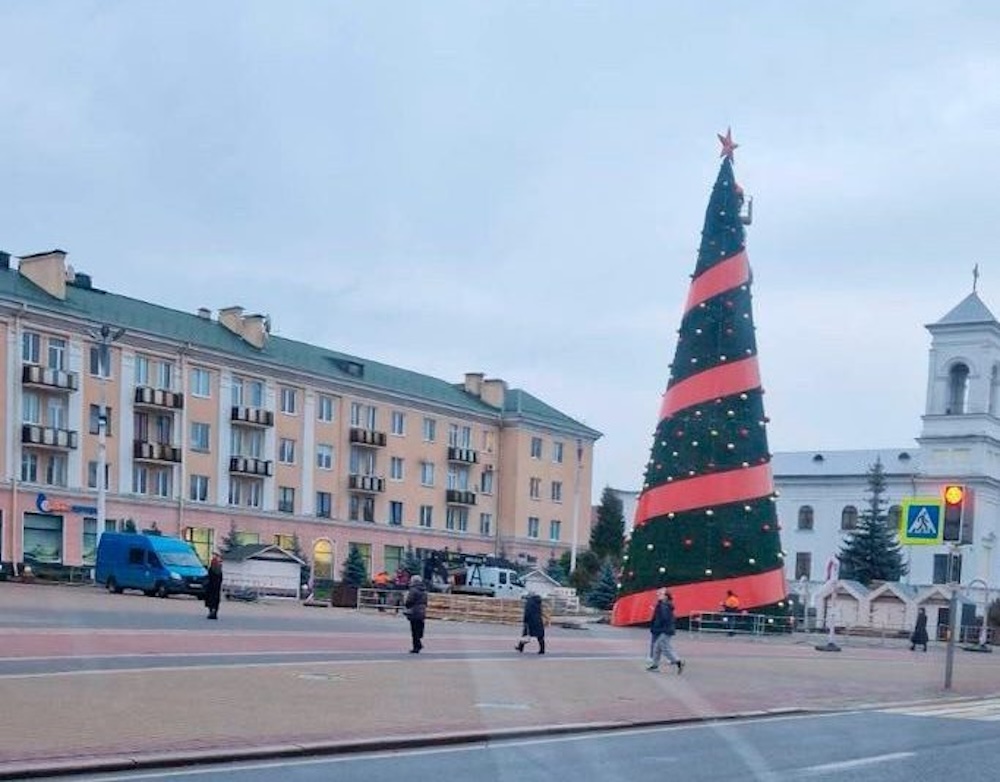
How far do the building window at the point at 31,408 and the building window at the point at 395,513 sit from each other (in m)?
24.2

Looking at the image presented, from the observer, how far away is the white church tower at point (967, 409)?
8399cm

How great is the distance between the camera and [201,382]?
66.9m

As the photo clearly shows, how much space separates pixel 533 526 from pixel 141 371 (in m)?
31.3

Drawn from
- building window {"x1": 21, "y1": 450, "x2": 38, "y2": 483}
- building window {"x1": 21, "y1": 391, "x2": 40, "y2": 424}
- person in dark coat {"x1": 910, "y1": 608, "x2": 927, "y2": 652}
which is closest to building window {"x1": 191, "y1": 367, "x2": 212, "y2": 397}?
building window {"x1": 21, "y1": 391, "x2": 40, "y2": 424}

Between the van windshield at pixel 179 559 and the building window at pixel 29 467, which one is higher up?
the building window at pixel 29 467

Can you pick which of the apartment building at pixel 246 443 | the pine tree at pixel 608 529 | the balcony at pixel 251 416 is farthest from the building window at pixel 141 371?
the pine tree at pixel 608 529

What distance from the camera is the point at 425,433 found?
8125cm

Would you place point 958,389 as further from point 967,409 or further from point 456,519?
point 456,519

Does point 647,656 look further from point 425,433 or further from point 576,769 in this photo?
point 425,433

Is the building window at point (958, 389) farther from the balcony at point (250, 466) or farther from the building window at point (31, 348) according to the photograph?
the building window at point (31, 348)

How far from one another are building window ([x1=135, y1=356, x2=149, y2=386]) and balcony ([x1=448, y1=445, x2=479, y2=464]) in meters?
23.5

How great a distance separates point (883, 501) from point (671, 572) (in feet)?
179

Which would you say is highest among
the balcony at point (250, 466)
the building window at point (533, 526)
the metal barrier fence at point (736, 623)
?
the balcony at point (250, 466)

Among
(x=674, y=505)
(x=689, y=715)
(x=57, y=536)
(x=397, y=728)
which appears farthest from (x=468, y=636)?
(x=57, y=536)
